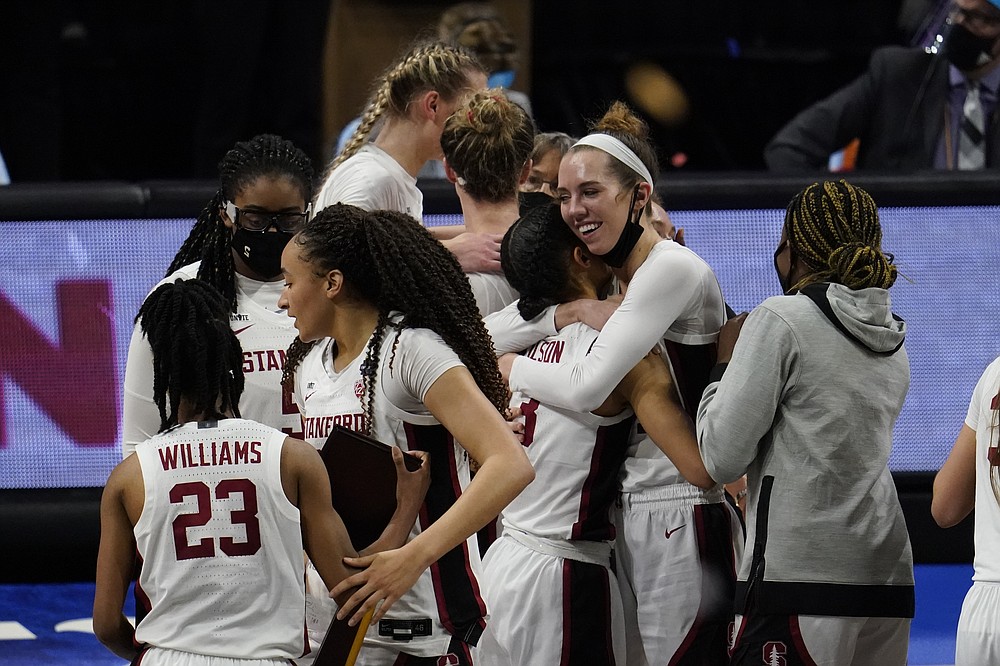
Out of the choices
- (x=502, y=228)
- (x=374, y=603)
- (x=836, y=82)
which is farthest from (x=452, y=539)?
(x=836, y=82)

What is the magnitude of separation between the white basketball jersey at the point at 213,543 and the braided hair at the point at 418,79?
6.41 ft

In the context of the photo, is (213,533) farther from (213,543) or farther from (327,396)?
(327,396)

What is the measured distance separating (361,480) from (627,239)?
1.05m

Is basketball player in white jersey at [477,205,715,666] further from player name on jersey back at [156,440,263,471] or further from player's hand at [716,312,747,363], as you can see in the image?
player name on jersey back at [156,440,263,471]

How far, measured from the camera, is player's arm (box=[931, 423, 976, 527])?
3303mm

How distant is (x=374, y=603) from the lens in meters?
2.75

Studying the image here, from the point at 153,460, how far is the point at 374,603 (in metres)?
0.49

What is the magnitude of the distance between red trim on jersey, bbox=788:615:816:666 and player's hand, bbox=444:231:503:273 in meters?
1.29

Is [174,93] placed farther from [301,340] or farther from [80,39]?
[301,340]

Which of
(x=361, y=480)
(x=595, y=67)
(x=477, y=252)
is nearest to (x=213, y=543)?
(x=361, y=480)

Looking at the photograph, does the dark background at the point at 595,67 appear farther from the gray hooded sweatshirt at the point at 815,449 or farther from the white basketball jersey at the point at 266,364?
the gray hooded sweatshirt at the point at 815,449

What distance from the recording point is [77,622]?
517 cm

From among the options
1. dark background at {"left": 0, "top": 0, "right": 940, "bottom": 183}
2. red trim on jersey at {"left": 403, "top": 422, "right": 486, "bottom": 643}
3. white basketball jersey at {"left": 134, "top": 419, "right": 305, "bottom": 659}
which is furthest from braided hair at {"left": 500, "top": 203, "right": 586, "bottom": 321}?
dark background at {"left": 0, "top": 0, "right": 940, "bottom": 183}

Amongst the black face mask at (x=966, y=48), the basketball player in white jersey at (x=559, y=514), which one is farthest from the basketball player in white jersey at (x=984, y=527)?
the black face mask at (x=966, y=48)
